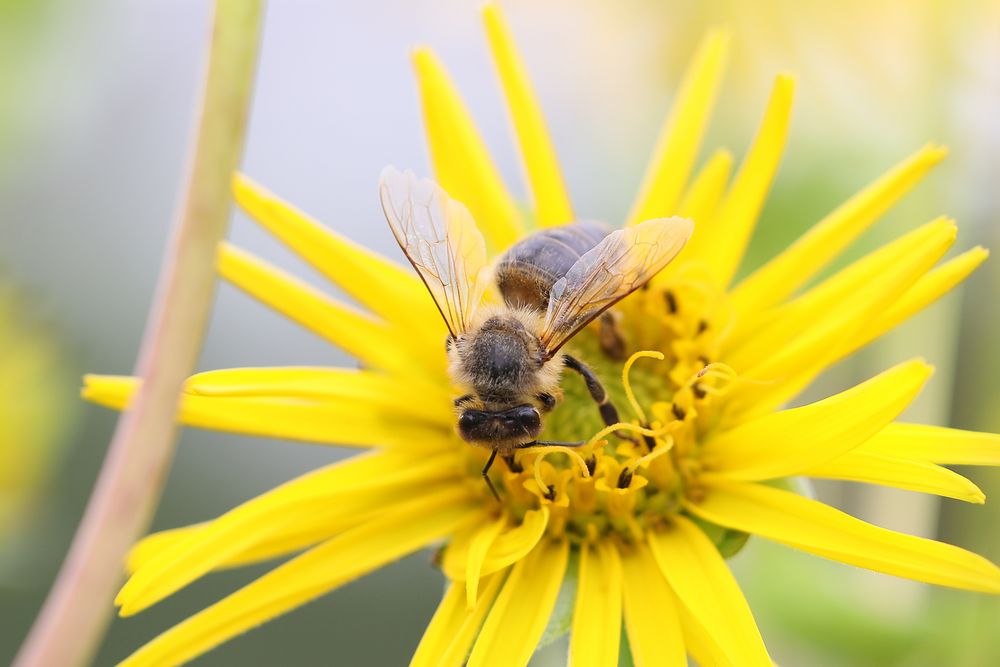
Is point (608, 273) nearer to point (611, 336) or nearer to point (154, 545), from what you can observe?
point (611, 336)

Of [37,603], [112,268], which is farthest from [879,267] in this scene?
[112,268]

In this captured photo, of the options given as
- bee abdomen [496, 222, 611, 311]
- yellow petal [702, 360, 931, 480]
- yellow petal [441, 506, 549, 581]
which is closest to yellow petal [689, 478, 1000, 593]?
yellow petal [702, 360, 931, 480]

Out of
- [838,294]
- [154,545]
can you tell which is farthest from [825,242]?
[154,545]

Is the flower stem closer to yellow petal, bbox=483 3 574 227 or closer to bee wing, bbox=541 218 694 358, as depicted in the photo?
bee wing, bbox=541 218 694 358

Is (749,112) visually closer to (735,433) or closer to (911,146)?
(911,146)

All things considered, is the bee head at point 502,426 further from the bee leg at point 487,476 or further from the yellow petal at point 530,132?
the yellow petal at point 530,132

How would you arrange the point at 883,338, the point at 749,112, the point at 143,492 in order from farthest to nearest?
the point at 749,112 < the point at 883,338 < the point at 143,492
